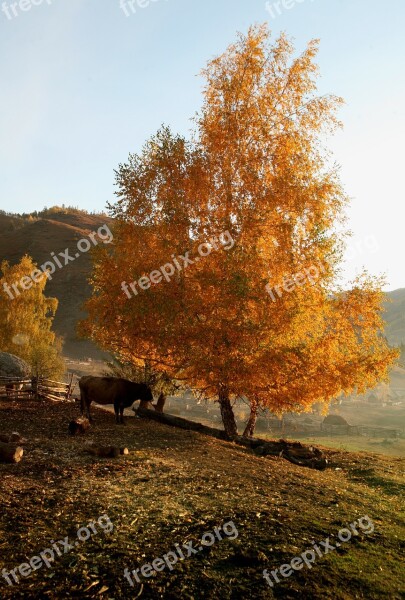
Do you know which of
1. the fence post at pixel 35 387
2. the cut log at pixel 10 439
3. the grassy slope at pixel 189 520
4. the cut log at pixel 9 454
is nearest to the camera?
the grassy slope at pixel 189 520

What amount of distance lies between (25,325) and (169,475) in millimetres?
28665

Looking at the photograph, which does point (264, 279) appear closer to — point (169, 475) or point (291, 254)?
point (291, 254)

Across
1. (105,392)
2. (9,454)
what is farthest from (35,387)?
(9,454)

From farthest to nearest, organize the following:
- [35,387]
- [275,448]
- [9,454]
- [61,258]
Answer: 1. [61,258]
2. [35,387]
3. [275,448]
4. [9,454]

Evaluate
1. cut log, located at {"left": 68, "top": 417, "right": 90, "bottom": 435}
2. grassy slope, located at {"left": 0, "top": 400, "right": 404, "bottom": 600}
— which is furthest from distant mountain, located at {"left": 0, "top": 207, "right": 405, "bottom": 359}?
grassy slope, located at {"left": 0, "top": 400, "right": 404, "bottom": 600}

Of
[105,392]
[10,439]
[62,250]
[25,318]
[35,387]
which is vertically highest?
[62,250]

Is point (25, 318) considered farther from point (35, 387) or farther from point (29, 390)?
point (29, 390)

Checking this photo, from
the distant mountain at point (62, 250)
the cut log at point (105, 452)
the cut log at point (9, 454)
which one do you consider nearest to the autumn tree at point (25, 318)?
the cut log at point (105, 452)

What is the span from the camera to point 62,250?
85.4m

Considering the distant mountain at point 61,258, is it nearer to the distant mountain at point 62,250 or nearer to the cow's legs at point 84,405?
the distant mountain at point 62,250

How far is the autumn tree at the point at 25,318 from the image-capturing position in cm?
3297

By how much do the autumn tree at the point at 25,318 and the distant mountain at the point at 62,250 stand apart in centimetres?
3339

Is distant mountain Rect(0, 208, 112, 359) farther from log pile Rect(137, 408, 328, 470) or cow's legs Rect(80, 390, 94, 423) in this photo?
log pile Rect(137, 408, 328, 470)

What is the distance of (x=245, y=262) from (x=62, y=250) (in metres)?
78.7
